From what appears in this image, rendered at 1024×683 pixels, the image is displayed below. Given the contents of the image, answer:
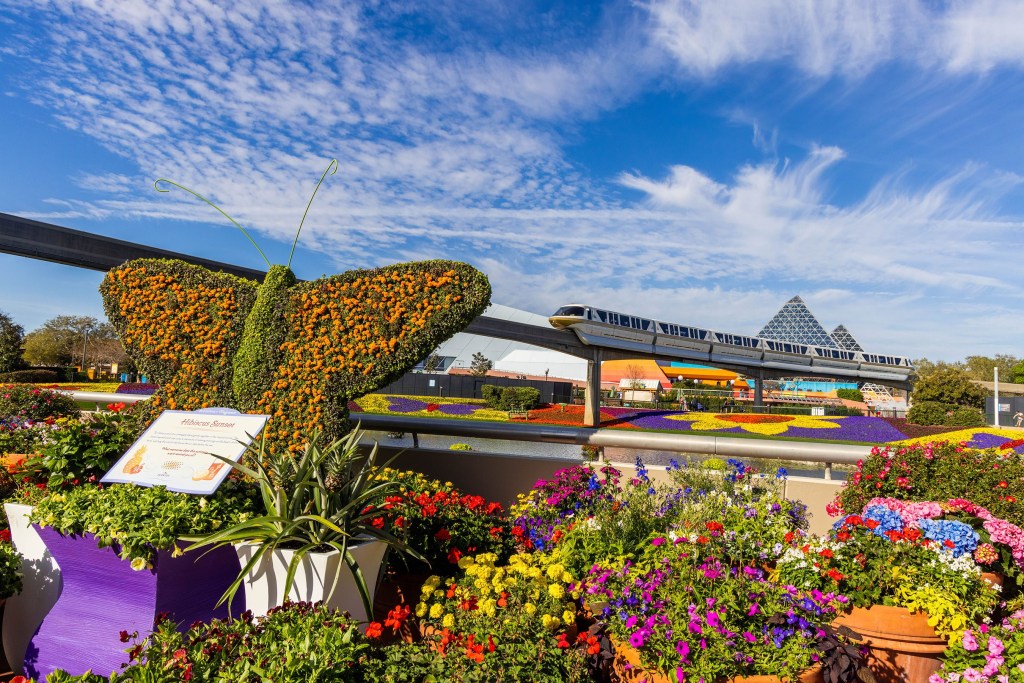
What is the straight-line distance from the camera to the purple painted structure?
2912 millimetres

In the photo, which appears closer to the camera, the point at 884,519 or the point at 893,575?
the point at 893,575

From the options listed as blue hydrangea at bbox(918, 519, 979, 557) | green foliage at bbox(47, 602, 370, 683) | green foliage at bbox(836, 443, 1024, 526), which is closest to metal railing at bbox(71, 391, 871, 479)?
green foliage at bbox(836, 443, 1024, 526)

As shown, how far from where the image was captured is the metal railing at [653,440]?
16.6 ft

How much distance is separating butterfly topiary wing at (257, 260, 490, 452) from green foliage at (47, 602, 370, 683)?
105 inches

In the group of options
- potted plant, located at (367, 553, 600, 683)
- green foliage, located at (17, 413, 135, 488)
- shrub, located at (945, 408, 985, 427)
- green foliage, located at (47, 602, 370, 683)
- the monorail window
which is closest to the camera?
green foliage, located at (47, 602, 370, 683)

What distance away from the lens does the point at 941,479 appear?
5156mm

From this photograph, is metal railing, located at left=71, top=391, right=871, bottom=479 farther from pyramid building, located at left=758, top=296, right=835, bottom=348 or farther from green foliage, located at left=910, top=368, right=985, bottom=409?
pyramid building, located at left=758, top=296, right=835, bottom=348

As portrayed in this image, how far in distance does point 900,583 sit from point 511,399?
32033 millimetres

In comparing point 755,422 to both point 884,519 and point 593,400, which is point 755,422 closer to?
point 593,400

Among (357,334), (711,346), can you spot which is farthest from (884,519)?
(711,346)

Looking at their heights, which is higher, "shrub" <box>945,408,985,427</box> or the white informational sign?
"shrub" <box>945,408,985,427</box>

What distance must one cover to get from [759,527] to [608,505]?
977mm

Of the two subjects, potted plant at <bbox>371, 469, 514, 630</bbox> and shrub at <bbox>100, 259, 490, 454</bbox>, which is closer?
potted plant at <bbox>371, 469, 514, 630</bbox>

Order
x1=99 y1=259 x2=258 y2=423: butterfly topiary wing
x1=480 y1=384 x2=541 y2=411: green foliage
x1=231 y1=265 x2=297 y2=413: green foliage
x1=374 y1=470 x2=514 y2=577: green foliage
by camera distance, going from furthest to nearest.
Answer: x1=480 y1=384 x2=541 y2=411: green foliage
x1=99 y1=259 x2=258 y2=423: butterfly topiary wing
x1=231 y1=265 x2=297 y2=413: green foliage
x1=374 y1=470 x2=514 y2=577: green foliage
